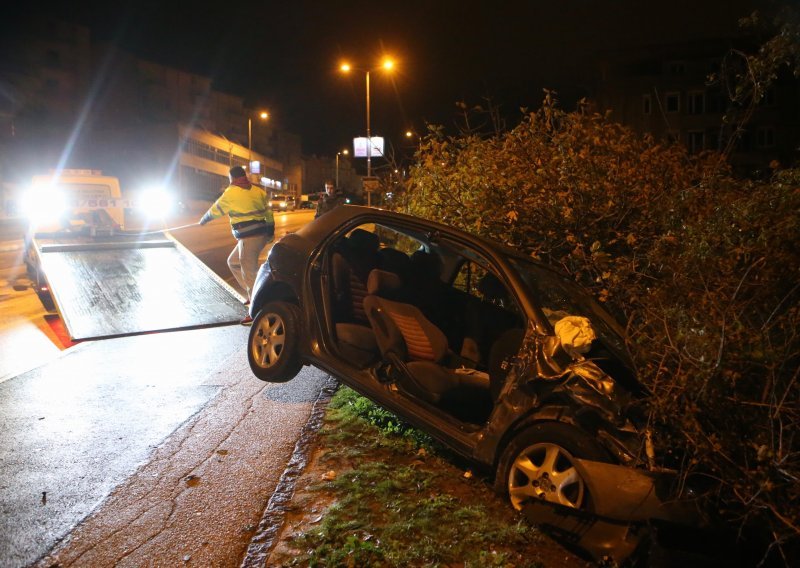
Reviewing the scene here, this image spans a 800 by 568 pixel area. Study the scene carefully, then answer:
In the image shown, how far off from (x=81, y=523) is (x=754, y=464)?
3332 mm

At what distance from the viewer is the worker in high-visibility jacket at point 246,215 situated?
8.46 meters

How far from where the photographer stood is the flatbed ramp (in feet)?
25.2

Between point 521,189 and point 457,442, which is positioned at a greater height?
point 521,189

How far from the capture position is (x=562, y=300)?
421 centimetres

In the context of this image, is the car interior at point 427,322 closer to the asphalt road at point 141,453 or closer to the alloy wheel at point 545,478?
the alloy wheel at point 545,478

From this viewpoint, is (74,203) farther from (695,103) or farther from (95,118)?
(95,118)

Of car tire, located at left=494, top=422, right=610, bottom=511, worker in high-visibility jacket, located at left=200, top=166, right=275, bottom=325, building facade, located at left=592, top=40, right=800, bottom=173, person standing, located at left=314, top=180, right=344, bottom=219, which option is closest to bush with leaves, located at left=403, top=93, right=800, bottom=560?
car tire, located at left=494, top=422, right=610, bottom=511

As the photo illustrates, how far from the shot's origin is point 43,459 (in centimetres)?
426

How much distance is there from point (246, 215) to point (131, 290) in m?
1.83

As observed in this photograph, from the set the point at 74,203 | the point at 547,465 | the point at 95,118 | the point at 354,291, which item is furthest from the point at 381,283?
the point at 95,118

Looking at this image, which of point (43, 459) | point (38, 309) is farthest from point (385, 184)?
point (43, 459)

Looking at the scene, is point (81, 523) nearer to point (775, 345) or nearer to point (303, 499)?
point (303, 499)

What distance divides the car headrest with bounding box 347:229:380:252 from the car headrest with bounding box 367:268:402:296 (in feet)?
2.25

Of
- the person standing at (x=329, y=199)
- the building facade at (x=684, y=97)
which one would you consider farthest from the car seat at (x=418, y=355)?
the building facade at (x=684, y=97)
